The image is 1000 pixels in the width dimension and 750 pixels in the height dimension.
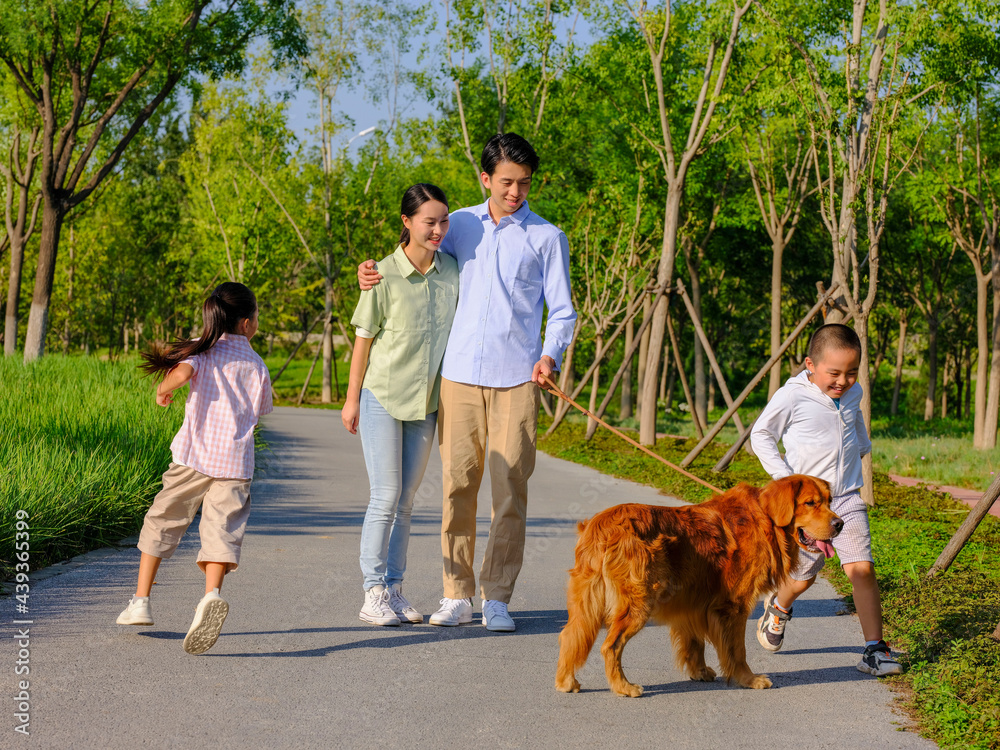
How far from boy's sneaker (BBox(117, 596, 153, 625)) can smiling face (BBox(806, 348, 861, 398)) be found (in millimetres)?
3418

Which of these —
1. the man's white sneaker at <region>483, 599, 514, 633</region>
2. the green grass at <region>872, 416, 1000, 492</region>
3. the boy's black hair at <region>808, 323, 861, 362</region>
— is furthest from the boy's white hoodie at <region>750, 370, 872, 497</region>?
the green grass at <region>872, 416, 1000, 492</region>

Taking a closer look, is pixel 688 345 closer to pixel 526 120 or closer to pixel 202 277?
pixel 526 120

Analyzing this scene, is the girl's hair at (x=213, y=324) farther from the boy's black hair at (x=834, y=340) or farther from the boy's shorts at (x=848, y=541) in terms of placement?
the boy's shorts at (x=848, y=541)

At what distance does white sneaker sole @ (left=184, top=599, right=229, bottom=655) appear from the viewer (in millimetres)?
4027

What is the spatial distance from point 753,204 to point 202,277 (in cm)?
2666

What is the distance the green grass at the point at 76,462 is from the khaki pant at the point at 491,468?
8.20ft

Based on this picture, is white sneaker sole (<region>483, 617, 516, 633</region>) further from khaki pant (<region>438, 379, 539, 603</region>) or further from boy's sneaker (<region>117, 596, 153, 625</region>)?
boy's sneaker (<region>117, 596, 153, 625</region>)

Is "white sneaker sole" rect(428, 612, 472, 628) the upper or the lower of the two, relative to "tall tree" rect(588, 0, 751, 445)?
lower

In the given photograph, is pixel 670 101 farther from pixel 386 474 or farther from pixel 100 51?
pixel 386 474

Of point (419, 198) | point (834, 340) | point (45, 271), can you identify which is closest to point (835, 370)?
point (834, 340)

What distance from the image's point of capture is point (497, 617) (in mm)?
4977

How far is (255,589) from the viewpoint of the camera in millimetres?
5469

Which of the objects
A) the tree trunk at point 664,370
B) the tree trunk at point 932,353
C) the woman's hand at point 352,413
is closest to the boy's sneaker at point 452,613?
the woman's hand at point 352,413

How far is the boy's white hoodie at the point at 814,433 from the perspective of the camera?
468cm
